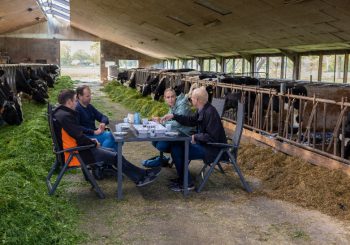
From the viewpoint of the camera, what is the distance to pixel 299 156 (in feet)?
19.0

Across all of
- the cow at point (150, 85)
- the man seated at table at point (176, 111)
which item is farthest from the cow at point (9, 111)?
the cow at point (150, 85)

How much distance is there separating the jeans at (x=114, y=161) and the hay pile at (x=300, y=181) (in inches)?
56.7

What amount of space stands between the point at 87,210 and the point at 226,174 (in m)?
2.09

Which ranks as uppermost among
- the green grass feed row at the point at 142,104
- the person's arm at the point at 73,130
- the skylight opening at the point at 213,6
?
the skylight opening at the point at 213,6

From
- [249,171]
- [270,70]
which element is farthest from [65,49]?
[249,171]

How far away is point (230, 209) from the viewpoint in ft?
14.3

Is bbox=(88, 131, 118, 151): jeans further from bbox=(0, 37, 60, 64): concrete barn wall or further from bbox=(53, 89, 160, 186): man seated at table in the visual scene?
bbox=(0, 37, 60, 64): concrete barn wall

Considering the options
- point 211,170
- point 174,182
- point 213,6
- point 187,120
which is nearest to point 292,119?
point 187,120

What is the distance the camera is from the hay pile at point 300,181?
4.39 m

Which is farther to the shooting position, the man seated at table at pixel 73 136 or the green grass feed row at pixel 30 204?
the man seated at table at pixel 73 136

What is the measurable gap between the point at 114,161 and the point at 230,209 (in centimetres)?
134

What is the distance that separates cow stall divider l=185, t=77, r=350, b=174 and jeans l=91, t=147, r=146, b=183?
229 cm

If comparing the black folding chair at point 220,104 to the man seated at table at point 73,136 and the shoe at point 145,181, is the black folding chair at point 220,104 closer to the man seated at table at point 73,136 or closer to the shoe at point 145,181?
the shoe at point 145,181

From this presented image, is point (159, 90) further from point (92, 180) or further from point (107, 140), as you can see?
point (92, 180)
